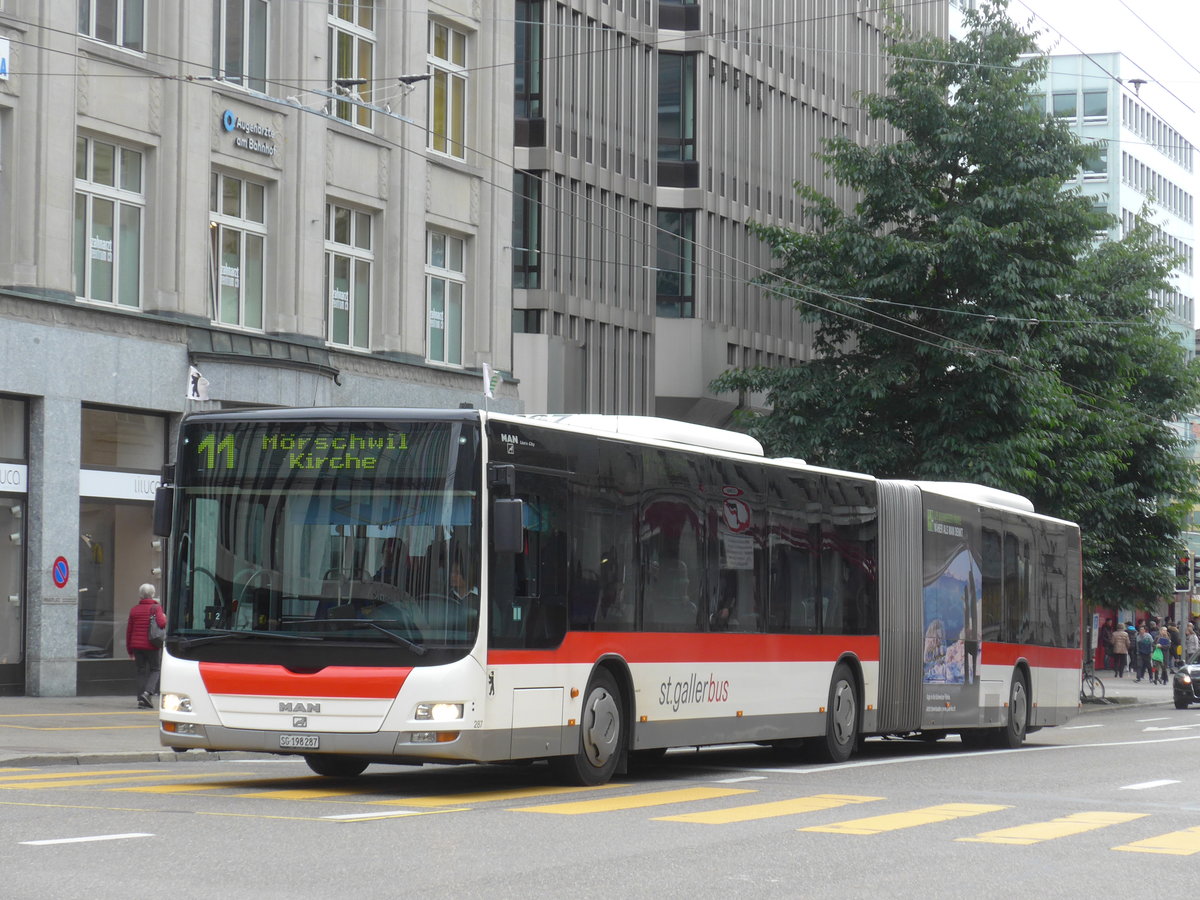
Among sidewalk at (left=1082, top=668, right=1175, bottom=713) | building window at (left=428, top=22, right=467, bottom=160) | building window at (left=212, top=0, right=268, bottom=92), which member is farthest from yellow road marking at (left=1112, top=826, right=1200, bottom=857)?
sidewalk at (left=1082, top=668, right=1175, bottom=713)

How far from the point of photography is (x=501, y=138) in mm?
35656

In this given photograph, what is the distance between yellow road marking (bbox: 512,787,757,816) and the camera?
502 inches

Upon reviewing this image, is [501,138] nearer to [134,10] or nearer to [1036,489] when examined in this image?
[134,10]

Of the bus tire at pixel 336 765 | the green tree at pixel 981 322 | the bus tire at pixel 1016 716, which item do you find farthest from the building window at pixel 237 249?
the bus tire at pixel 336 765

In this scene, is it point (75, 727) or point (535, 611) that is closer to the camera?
point (535, 611)

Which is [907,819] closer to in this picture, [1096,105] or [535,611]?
[535,611]

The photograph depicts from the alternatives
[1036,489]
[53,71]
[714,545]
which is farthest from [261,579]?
[1036,489]

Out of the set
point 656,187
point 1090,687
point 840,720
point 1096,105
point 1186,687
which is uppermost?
point 1096,105

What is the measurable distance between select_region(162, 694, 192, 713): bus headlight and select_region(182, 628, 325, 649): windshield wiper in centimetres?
35

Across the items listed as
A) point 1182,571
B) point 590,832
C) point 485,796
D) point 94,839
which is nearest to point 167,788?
point 485,796

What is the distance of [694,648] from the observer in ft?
54.0

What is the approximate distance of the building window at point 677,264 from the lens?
4672 centimetres

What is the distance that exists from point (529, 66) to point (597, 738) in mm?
29982

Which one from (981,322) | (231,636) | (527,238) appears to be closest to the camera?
(231,636)
